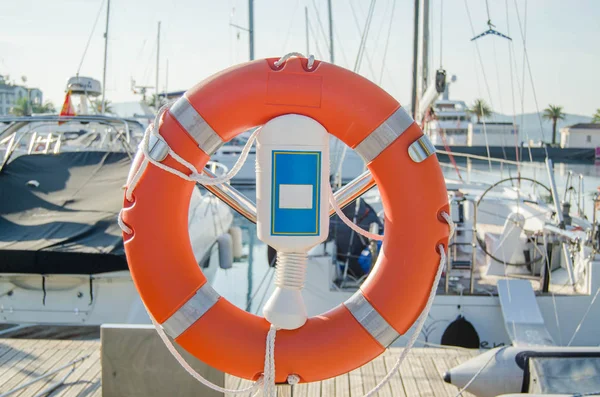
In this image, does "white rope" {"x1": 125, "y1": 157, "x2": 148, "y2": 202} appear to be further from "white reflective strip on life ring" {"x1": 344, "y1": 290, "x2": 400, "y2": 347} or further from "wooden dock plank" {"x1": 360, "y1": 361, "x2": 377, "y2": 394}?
"wooden dock plank" {"x1": 360, "y1": 361, "x2": 377, "y2": 394}

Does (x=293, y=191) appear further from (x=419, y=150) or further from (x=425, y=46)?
(x=425, y=46)

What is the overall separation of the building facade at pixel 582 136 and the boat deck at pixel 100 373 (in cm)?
4217

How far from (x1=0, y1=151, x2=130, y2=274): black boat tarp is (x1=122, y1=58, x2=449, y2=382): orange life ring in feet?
8.03

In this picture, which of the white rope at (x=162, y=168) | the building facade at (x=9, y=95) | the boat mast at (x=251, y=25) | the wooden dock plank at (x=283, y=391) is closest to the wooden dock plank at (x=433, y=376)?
the wooden dock plank at (x=283, y=391)

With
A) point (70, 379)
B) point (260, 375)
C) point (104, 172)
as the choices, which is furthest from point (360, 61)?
point (260, 375)

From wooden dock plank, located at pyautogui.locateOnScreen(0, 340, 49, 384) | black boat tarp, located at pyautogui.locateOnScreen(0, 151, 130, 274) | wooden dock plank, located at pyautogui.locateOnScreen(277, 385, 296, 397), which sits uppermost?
black boat tarp, located at pyautogui.locateOnScreen(0, 151, 130, 274)

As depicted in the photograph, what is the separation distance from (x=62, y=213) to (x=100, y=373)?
2.48 metres

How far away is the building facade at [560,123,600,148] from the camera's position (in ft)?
134

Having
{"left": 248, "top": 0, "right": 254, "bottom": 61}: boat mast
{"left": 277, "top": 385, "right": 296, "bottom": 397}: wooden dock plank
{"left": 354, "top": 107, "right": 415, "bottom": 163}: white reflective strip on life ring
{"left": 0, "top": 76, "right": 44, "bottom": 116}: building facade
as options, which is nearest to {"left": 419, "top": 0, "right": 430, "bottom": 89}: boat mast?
{"left": 277, "top": 385, "right": 296, "bottom": 397}: wooden dock plank

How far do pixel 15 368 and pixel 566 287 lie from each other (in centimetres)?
418

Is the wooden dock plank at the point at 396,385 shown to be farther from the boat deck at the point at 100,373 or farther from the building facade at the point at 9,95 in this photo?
the building facade at the point at 9,95

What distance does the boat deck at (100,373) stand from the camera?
8.98 ft

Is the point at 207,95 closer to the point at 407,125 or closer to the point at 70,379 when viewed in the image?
the point at 407,125

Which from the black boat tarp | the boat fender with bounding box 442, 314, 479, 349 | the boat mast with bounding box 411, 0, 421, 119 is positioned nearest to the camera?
Result: the black boat tarp
